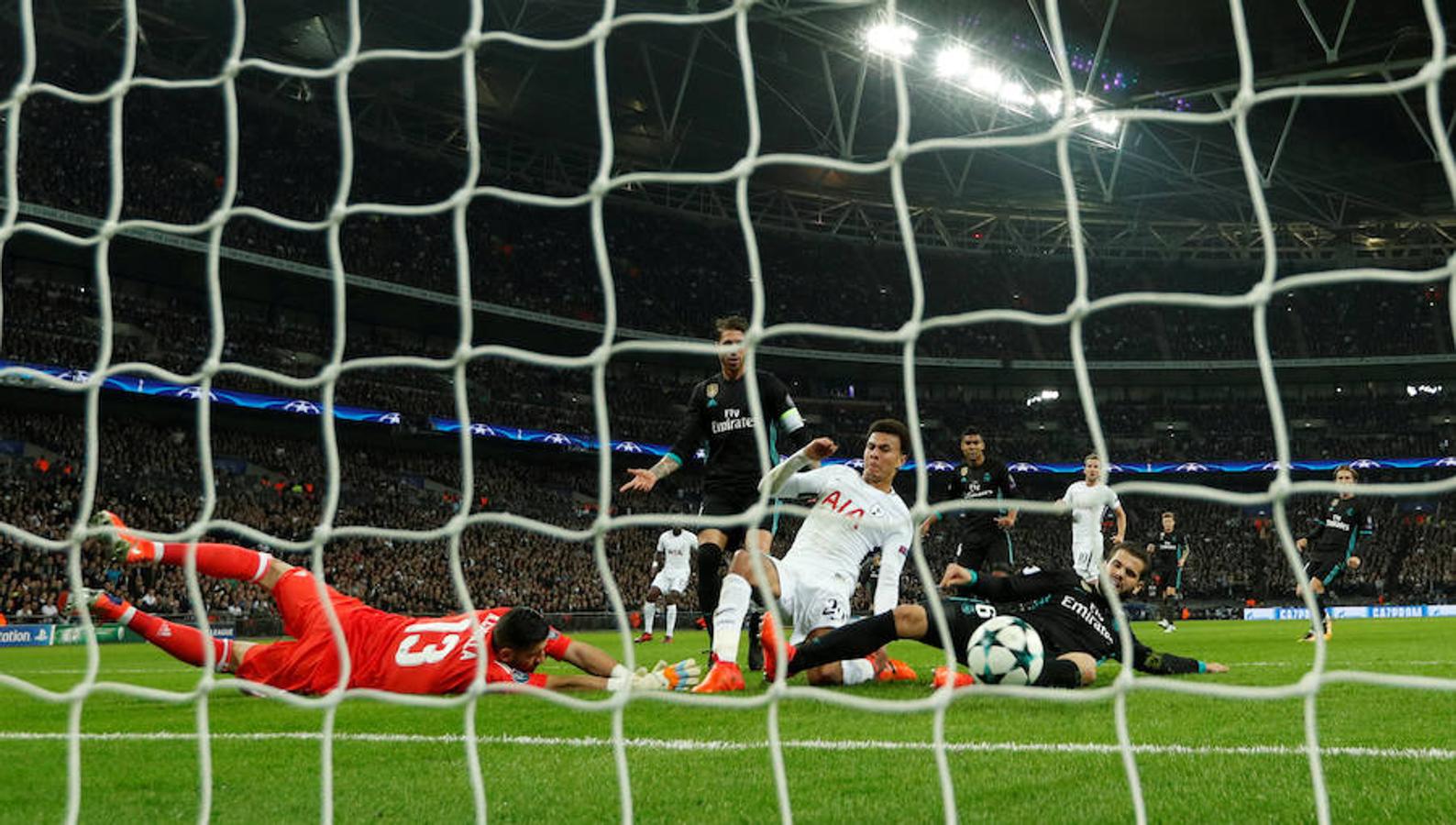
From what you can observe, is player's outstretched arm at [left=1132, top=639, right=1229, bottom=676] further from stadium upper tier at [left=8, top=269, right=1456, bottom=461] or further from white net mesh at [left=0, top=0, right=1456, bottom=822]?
stadium upper tier at [left=8, top=269, right=1456, bottom=461]

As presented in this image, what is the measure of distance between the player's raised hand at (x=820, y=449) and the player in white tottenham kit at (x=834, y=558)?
5.96 feet

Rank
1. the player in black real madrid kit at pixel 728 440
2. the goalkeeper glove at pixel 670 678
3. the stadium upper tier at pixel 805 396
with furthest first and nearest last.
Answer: the stadium upper tier at pixel 805 396 → the player in black real madrid kit at pixel 728 440 → the goalkeeper glove at pixel 670 678

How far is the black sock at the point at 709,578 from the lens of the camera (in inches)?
280

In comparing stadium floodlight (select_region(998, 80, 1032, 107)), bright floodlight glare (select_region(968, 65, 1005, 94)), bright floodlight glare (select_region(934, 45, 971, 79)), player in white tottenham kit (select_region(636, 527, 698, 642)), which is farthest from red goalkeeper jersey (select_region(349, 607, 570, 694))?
stadium floodlight (select_region(998, 80, 1032, 107))

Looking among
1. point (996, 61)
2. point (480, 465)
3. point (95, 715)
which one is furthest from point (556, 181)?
point (95, 715)

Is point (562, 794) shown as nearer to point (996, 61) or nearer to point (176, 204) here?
point (996, 61)

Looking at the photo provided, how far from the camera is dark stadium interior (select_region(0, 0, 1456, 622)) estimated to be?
79.3ft

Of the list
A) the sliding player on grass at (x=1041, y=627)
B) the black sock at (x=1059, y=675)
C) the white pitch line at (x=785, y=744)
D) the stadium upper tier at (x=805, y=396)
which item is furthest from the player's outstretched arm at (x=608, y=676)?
the stadium upper tier at (x=805, y=396)

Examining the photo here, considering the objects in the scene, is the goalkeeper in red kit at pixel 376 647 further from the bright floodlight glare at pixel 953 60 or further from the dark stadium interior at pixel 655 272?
the bright floodlight glare at pixel 953 60

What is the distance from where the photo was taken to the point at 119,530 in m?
4.54

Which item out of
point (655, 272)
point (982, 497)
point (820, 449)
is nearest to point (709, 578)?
point (820, 449)

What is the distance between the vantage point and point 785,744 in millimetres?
4008

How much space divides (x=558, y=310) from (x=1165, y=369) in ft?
61.8

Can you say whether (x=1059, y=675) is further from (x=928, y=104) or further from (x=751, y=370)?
(x=928, y=104)
